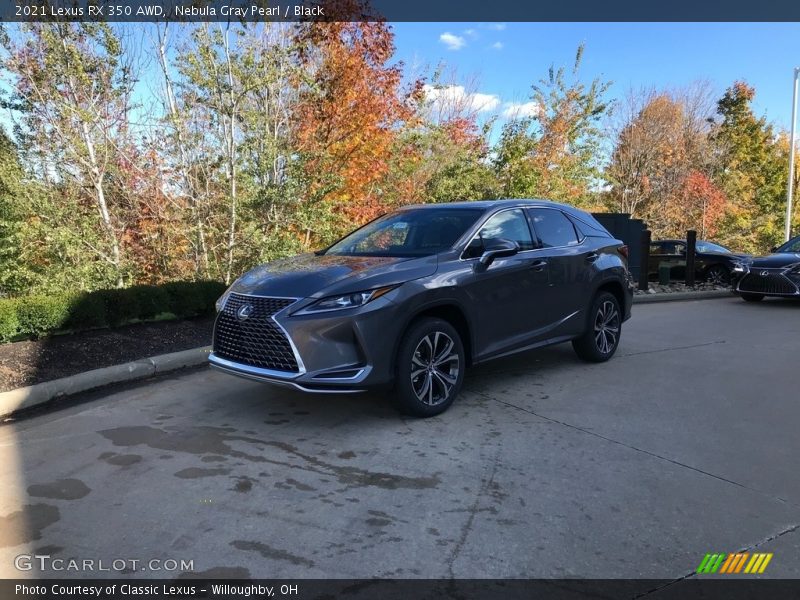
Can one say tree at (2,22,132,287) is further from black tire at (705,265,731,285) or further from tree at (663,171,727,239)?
tree at (663,171,727,239)

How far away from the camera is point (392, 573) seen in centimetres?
272

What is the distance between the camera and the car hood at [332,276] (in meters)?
4.36

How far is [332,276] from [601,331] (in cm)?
369

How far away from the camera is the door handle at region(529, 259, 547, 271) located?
5.66m

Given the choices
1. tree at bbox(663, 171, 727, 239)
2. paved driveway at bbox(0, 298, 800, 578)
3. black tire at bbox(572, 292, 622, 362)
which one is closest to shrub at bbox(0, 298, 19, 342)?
paved driveway at bbox(0, 298, 800, 578)

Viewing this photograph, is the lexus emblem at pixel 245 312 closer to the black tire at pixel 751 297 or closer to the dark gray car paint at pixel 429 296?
the dark gray car paint at pixel 429 296

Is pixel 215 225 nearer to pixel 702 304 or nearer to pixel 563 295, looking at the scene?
pixel 563 295

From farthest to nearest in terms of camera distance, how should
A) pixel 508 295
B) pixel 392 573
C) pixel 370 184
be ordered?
1. pixel 370 184
2. pixel 508 295
3. pixel 392 573

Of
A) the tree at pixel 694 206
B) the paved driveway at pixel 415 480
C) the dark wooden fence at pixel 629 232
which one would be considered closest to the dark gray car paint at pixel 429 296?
the paved driveway at pixel 415 480

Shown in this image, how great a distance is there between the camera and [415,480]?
12.1 feet

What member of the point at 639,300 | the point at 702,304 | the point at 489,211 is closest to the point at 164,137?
the point at 489,211

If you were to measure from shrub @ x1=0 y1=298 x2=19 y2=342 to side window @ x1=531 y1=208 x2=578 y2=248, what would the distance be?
5578mm

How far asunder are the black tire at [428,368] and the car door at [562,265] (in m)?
1.43

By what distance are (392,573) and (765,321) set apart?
985 centimetres
